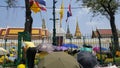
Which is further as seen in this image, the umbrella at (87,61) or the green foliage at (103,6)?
the green foliage at (103,6)

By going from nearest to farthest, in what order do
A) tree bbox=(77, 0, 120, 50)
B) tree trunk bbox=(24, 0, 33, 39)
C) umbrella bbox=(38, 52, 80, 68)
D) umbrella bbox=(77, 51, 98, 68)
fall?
umbrella bbox=(38, 52, 80, 68), umbrella bbox=(77, 51, 98, 68), tree trunk bbox=(24, 0, 33, 39), tree bbox=(77, 0, 120, 50)

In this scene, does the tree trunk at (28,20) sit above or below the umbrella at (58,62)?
above

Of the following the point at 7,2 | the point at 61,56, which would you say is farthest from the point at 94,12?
the point at 61,56

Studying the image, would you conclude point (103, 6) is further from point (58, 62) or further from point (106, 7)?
point (58, 62)

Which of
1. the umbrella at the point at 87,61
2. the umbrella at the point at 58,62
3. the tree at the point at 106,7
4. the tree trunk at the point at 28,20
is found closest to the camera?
the umbrella at the point at 58,62

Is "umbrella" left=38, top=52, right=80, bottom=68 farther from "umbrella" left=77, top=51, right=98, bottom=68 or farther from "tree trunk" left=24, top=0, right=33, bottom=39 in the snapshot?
"tree trunk" left=24, top=0, right=33, bottom=39

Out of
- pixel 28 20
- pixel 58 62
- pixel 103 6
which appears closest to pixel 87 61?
pixel 58 62

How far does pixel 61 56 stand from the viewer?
603 cm

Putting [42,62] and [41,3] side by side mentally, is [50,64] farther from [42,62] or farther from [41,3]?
[41,3]

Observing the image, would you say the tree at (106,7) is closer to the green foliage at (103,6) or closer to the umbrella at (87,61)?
the green foliage at (103,6)

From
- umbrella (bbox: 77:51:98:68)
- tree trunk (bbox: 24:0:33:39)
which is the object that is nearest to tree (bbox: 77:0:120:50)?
tree trunk (bbox: 24:0:33:39)

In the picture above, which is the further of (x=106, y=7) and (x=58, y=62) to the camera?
(x=106, y=7)

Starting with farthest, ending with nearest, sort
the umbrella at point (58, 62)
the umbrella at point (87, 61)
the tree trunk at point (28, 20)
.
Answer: the tree trunk at point (28, 20), the umbrella at point (87, 61), the umbrella at point (58, 62)

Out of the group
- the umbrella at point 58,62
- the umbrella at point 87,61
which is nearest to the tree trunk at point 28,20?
the umbrella at point 87,61
